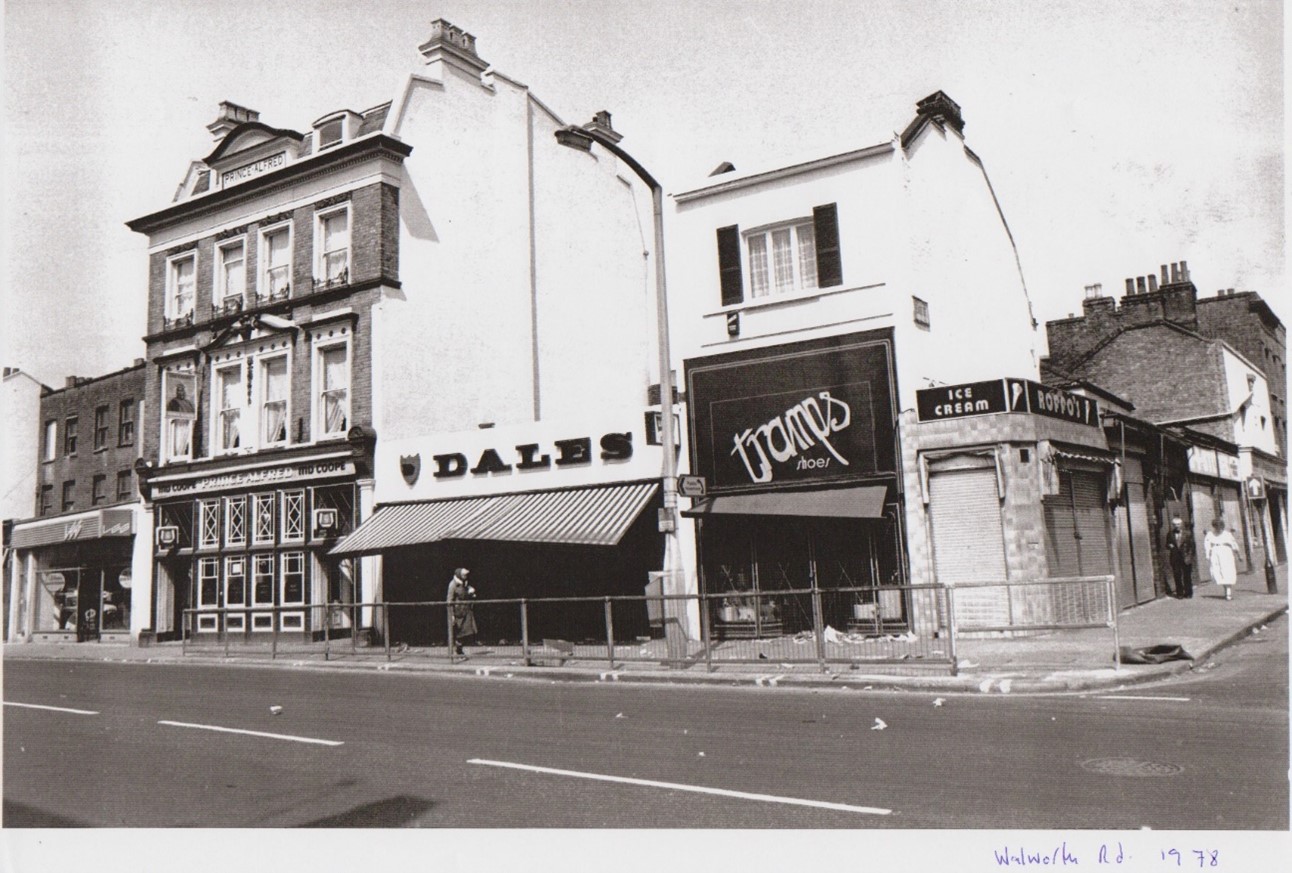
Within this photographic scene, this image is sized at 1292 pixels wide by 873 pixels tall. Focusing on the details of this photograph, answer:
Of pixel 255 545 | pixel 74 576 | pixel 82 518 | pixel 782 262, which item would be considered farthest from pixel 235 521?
pixel 782 262

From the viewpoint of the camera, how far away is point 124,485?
32438 millimetres

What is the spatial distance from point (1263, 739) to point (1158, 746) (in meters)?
0.89

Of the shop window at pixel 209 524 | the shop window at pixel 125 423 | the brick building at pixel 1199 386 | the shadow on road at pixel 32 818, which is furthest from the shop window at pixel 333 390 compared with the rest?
the brick building at pixel 1199 386

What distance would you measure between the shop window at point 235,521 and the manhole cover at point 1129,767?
22.8 m

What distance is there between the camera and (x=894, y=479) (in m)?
17.5

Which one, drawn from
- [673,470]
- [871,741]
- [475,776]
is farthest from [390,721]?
[673,470]

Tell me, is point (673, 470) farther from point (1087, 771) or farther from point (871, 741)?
point (1087, 771)

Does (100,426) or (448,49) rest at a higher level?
(448,49)

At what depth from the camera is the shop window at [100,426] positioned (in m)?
33.2

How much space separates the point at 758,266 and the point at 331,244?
11413 millimetres

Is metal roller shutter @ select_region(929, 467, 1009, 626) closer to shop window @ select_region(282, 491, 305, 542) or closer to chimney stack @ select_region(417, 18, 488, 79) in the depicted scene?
shop window @ select_region(282, 491, 305, 542)

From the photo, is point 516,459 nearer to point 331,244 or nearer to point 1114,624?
point 331,244

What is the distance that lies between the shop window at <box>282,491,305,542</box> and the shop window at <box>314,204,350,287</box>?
5.36 meters
